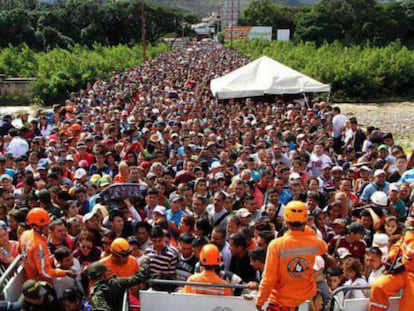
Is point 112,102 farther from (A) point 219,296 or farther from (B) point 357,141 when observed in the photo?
(A) point 219,296

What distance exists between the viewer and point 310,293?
3525mm

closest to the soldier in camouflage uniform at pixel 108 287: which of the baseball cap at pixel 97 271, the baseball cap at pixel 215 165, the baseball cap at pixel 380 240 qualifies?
the baseball cap at pixel 97 271

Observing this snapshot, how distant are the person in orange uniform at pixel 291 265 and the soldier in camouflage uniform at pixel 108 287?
1082mm

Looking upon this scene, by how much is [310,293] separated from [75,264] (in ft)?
7.48

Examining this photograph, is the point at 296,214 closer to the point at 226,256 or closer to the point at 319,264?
the point at 319,264

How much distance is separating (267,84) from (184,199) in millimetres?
9993

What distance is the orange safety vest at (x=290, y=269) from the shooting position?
3.37m

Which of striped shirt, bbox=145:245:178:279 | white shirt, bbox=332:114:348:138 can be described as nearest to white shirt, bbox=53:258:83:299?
striped shirt, bbox=145:245:178:279

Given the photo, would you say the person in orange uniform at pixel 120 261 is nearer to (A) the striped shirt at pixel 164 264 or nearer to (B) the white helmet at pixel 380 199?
(A) the striped shirt at pixel 164 264

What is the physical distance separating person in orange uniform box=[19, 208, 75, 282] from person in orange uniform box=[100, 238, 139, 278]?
1.47ft

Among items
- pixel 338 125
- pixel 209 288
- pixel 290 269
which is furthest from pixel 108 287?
→ pixel 338 125

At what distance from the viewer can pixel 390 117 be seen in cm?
2492

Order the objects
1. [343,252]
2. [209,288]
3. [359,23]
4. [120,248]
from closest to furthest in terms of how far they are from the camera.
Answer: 1. [209,288]
2. [120,248]
3. [343,252]
4. [359,23]

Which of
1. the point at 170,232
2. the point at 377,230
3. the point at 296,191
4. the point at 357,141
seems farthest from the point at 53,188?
the point at 357,141
